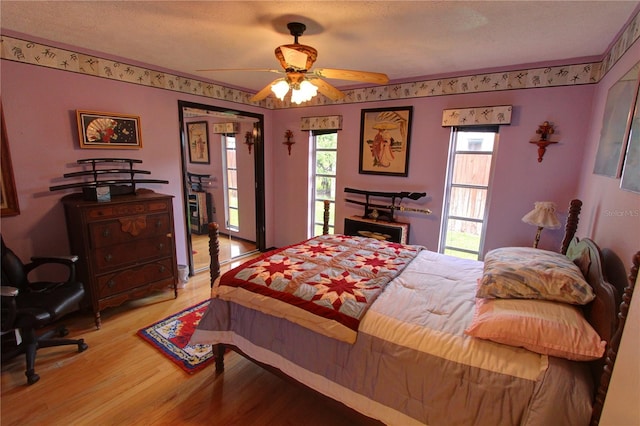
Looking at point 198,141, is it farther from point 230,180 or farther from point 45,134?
point 45,134

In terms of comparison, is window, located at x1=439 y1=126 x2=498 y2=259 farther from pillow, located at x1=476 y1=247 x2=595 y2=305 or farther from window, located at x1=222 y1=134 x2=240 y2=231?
window, located at x1=222 y1=134 x2=240 y2=231

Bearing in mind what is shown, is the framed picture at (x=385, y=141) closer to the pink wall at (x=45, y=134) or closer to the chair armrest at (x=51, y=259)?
the pink wall at (x=45, y=134)

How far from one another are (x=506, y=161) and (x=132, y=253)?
3.81m

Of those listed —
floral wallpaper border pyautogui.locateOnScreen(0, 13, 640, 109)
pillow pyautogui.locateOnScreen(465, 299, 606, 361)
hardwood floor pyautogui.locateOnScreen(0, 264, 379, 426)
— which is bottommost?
hardwood floor pyautogui.locateOnScreen(0, 264, 379, 426)

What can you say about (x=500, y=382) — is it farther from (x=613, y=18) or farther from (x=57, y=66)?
(x=57, y=66)

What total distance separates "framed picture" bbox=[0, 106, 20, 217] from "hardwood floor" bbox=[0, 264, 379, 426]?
3.87ft

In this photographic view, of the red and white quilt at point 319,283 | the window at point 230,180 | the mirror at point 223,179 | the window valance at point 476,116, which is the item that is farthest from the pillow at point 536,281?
the window at point 230,180

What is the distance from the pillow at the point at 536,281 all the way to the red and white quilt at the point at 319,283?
2.02 ft

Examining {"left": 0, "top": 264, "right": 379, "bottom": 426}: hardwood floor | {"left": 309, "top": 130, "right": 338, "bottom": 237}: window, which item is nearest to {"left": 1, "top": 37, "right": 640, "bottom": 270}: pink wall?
{"left": 309, "top": 130, "right": 338, "bottom": 237}: window

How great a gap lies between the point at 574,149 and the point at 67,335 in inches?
189

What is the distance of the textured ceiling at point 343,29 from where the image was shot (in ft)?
5.79

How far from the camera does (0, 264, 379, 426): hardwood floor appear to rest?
1756mm

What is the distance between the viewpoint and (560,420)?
110 centimetres

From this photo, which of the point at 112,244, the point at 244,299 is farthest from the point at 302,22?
Result: the point at 112,244
